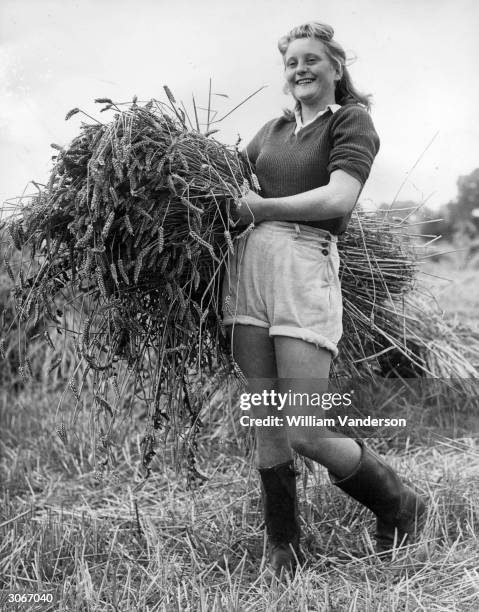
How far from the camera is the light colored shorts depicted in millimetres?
1766

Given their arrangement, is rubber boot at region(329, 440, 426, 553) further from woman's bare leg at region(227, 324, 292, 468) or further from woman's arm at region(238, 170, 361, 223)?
woman's arm at region(238, 170, 361, 223)

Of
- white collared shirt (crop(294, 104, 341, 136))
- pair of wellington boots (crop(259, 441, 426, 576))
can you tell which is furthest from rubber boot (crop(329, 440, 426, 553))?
white collared shirt (crop(294, 104, 341, 136))

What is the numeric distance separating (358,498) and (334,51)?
1250 mm

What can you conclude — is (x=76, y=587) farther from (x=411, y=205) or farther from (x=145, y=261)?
(x=411, y=205)

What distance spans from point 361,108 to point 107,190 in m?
0.70

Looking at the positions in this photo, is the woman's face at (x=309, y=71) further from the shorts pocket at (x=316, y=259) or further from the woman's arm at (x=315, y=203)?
the shorts pocket at (x=316, y=259)

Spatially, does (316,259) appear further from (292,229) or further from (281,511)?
(281,511)

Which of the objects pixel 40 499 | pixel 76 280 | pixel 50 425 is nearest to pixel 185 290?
pixel 76 280

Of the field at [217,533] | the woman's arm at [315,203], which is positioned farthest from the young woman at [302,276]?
the field at [217,533]

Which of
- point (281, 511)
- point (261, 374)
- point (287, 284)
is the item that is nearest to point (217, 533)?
point (281, 511)

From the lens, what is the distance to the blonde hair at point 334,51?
1.88 meters

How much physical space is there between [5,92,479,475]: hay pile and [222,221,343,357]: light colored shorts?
57 mm

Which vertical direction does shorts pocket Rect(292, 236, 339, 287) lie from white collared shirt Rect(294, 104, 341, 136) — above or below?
below

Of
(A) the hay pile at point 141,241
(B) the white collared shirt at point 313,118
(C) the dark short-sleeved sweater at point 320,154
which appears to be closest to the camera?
(A) the hay pile at point 141,241
